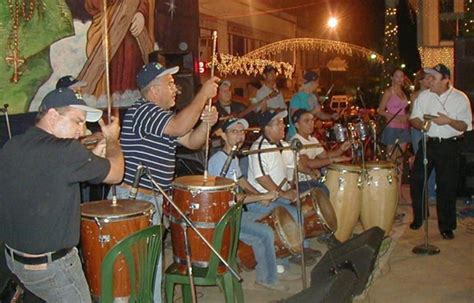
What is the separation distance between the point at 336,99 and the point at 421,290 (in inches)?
474

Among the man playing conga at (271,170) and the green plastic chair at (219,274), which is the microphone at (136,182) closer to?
the green plastic chair at (219,274)

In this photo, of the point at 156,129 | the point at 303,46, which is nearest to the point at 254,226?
the point at 156,129

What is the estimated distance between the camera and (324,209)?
5.95m

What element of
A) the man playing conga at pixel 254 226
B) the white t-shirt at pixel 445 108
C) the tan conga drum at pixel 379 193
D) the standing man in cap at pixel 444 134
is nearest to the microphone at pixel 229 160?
the man playing conga at pixel 254 226

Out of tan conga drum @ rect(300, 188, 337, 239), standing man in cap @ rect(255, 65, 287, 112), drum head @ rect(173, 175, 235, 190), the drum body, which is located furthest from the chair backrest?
standing man in cap @ rect(255, 65, 287, 112)

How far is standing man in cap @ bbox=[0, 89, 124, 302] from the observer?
3.03 meters

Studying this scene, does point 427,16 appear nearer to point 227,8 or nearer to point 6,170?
point 227,8

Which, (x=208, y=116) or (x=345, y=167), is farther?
(x=345, y=167)

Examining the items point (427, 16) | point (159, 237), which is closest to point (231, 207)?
point (159, 237)

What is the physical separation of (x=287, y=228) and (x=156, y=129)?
6.19ft

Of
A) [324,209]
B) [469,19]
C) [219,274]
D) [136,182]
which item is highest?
[469,19]

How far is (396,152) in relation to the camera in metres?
9.30

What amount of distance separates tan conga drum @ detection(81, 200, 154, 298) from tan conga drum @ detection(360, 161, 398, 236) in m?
3.48

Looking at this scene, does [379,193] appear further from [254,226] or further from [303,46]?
[303,46]
